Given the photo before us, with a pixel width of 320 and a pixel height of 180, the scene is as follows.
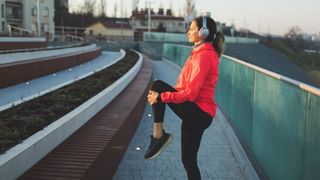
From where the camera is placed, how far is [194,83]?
404cm

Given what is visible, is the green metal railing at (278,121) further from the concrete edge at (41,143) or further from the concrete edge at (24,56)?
the concrete edge at (24,56)

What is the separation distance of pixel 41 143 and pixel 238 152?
11.5 ft

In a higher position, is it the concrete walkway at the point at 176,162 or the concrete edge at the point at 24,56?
the concrete edge at the point at 24,56

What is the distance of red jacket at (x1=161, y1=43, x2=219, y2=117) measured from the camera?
4.04 meters

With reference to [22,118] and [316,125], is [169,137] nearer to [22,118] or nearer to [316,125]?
[316,125]

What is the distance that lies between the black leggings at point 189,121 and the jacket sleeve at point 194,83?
0.12 metres

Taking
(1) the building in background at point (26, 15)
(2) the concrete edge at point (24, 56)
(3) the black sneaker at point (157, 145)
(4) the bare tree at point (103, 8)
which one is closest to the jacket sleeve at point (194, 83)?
(3) the black sneaker at point (157, 145)

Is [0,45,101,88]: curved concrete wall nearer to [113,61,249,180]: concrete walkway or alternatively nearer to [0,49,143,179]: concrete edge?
[113,61,249,180]: concrete walkway

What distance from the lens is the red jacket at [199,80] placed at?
4.04 meters

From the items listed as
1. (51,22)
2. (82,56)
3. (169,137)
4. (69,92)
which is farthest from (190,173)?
(51,22)

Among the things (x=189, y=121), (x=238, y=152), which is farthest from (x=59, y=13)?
(x=189, y=121)

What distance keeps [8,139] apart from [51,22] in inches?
2835

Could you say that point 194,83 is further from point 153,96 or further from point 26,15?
point 26,15

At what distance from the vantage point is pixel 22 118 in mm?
6477
